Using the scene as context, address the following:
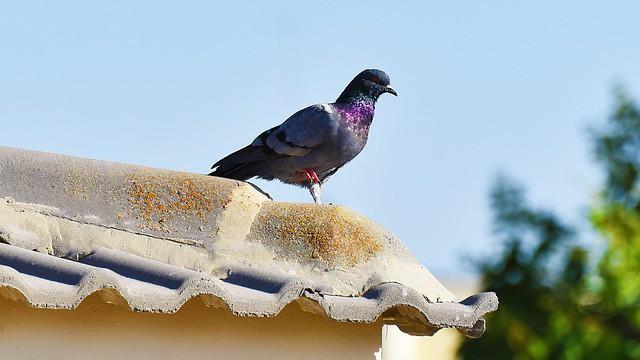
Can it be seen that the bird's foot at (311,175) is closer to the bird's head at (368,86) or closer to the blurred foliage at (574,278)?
the bird's head at (368,86)

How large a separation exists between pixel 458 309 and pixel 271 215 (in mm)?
935

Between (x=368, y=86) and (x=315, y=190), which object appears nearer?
(x=315, y=190)

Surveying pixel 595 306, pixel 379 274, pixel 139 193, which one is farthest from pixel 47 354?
pixel 595 306

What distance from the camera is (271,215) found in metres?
4.86

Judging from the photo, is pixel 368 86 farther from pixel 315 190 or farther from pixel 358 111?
pixel 315 190

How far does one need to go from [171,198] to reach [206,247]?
1.01ft

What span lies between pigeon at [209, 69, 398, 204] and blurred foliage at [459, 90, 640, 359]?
20.6 ft

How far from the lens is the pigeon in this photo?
24.0 feet

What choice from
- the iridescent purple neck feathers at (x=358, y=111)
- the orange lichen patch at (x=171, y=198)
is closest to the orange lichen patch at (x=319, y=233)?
the orange lichen patch at (x=171, y=198)

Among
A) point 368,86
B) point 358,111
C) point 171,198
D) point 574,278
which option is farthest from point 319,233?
point 574,278

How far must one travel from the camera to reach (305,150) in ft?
24.2

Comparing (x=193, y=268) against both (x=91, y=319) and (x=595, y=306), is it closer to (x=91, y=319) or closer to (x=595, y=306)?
(x=91, y=319)

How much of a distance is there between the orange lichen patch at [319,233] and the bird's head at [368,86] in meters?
3.27

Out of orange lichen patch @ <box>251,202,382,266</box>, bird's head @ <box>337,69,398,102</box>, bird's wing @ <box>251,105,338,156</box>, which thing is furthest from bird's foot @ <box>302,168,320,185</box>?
orange lichen patch @ <box>251,202,382,266</box>
